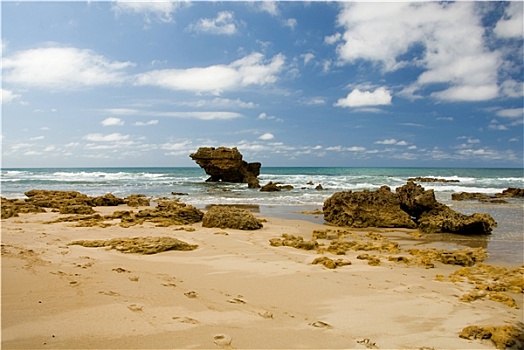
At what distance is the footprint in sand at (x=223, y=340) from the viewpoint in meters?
3.07

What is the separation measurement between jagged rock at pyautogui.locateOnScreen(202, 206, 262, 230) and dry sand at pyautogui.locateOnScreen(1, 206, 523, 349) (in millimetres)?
3302

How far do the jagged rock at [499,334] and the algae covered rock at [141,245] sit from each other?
5203mm

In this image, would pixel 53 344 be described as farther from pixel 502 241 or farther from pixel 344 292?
pixel 502 241

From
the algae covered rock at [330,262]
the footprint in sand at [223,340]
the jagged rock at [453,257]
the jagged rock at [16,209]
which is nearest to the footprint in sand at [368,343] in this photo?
the footprint in sand at [223,340]

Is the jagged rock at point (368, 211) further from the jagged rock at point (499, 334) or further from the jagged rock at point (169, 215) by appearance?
the jagged rock at point (499, 334)

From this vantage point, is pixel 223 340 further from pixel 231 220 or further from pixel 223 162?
pixel 223 162

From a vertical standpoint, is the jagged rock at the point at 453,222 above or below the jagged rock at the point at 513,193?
below

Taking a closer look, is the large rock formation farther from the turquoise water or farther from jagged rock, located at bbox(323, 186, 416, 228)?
jagged rock, located at bbox(323, 186, 416, 228)

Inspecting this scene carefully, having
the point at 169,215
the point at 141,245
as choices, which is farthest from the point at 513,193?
the point at 141,245

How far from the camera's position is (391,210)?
12.1m

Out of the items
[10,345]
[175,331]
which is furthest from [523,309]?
[10,345]

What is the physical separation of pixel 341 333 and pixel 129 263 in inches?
153

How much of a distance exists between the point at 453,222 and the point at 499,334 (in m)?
7.93

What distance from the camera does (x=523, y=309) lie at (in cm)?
455
